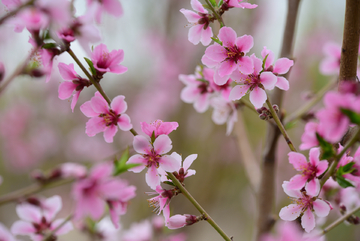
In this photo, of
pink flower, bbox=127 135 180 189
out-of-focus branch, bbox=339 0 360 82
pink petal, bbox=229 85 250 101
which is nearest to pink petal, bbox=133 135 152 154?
pink flower, bbox=127 135 180 189

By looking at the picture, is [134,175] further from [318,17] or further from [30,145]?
[318,17]

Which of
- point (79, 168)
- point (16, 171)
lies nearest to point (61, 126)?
point (16, 171)

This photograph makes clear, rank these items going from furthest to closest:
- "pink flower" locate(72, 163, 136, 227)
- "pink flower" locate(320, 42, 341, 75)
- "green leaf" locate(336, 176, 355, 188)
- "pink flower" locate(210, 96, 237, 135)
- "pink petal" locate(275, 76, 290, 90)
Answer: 1. "pink flower" locate(320, 42, 341, 75)
2. "pink flower" locate(210, 96, 237, 135)
3. "pink petal" locate(275, 76, 290, 90)
4. "green leaf" locate(336, 176, 355, 188)
5. "pink flower" locate(72, 163, 136, 227)

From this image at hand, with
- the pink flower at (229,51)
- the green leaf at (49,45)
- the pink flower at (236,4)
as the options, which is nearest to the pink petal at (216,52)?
the pink flower at (229,51)

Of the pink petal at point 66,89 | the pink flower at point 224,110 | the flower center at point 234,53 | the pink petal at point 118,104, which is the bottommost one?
the pink flower at point 224,110

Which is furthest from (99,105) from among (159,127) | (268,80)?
(268,80)

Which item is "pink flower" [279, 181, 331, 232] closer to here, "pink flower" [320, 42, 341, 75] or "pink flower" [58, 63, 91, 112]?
"pink flower" [58, 63, 91, 112]

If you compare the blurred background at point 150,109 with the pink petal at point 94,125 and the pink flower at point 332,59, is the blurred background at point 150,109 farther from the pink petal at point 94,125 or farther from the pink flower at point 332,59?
the pink petal at point 94,125
